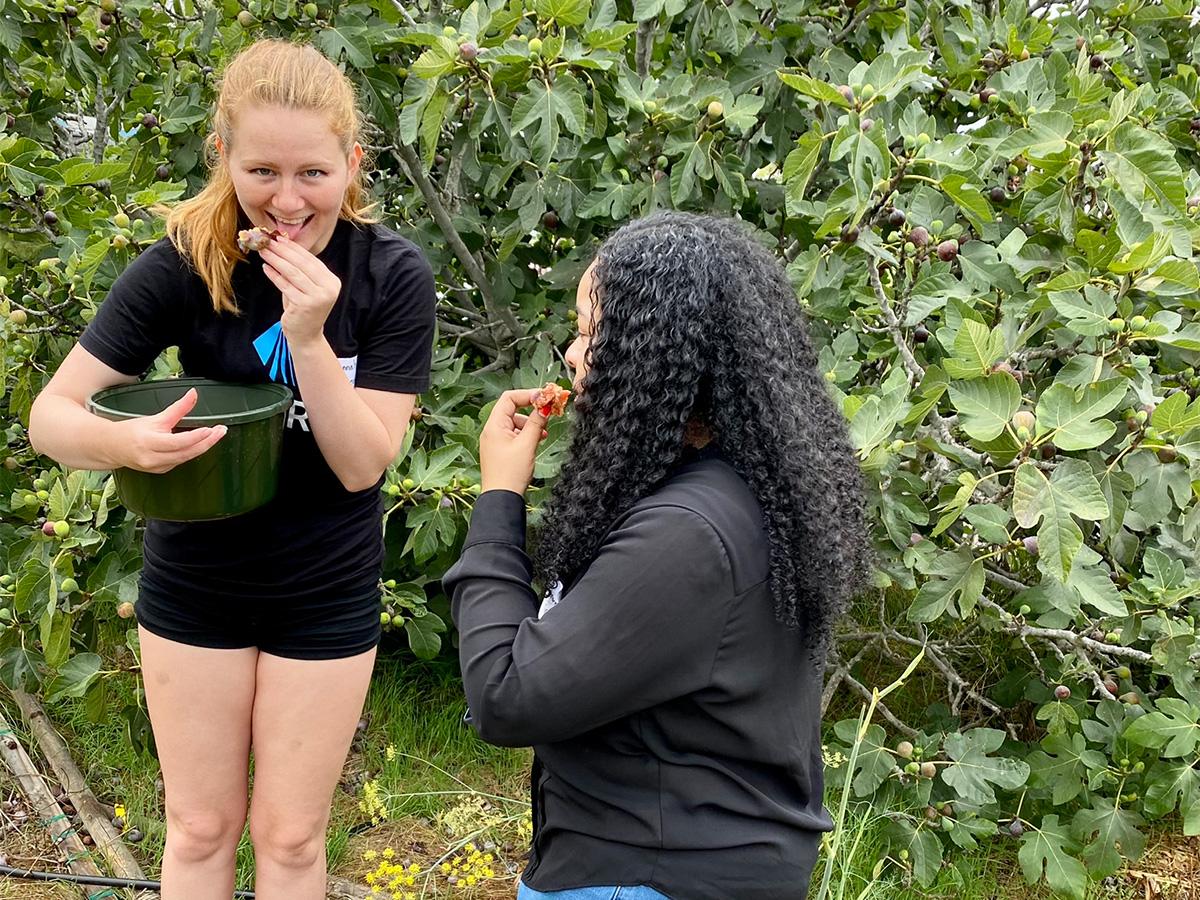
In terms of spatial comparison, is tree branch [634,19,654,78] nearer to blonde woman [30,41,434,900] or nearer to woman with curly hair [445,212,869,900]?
blonde woman [30,41,434,900]

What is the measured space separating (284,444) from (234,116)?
518 mm

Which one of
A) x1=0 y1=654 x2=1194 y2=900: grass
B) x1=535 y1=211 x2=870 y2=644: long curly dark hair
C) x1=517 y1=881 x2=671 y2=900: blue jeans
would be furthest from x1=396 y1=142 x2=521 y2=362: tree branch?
x1=517 y1=881 x2=671 y2=900: blue jeans

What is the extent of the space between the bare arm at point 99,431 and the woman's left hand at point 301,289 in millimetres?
178

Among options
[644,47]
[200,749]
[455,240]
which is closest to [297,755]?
[200,749]

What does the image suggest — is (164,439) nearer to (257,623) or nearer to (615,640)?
(257,623)

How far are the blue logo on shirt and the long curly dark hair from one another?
582 millimetres

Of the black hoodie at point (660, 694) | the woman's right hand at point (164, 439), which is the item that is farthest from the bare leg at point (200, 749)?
the black hoodie at point (660, 694)

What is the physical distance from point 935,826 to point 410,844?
1.32 meters

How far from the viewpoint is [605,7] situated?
8.37 ft

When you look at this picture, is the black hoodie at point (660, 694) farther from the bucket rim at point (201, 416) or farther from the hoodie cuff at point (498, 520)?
the bucket rim at point (201, 416)

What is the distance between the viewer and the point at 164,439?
1597mm

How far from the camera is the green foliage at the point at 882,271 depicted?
2.28 metres

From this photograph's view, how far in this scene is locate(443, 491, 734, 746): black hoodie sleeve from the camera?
1322 millimetres

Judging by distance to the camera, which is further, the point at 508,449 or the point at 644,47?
the point at 644,47
